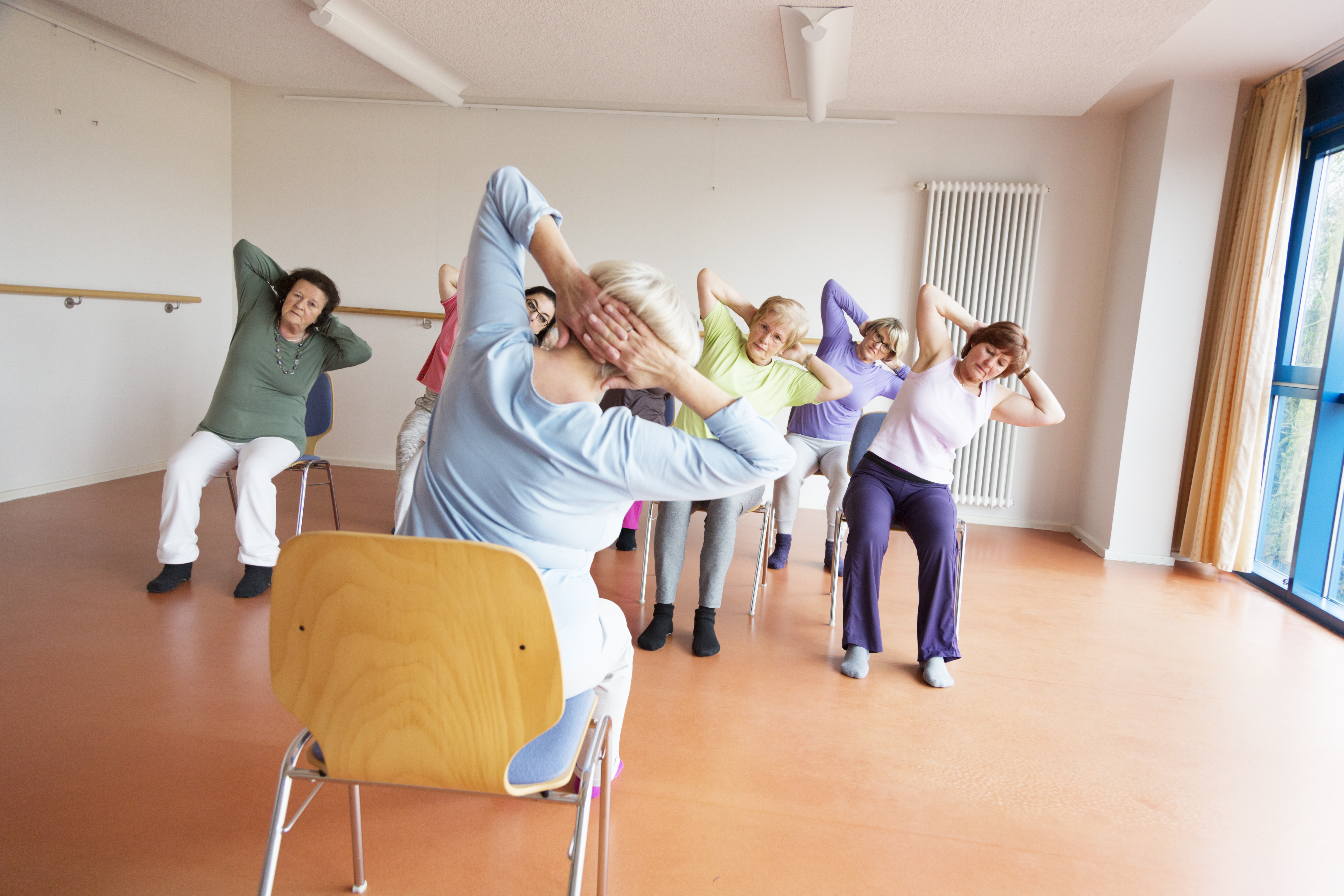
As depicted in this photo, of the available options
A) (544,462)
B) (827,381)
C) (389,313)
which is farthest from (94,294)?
(544,462)

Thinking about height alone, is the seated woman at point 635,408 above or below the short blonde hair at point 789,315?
below

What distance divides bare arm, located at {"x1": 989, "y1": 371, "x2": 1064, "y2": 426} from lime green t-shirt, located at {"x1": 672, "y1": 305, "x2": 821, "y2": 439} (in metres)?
0.63

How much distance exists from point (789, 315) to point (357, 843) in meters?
2.06

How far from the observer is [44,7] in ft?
13.1

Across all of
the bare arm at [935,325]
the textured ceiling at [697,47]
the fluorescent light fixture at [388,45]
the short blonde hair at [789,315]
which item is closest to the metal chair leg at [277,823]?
the short blonde hair at [789,315]

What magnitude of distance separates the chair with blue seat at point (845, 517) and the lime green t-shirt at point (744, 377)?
335mm

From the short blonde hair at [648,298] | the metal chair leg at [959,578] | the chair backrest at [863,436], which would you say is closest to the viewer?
the short blonde hair at [648,298]

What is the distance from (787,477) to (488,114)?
3207 mm

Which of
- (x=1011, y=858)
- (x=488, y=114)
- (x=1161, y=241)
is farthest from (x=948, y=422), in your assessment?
(x=488, y=114)

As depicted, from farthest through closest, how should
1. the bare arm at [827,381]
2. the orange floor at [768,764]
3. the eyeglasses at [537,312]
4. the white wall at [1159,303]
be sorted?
the white wall at [1159,303] → the eyeglasses at [537,312] → the bare arm at [827,381] → the orange floor at [768,764]

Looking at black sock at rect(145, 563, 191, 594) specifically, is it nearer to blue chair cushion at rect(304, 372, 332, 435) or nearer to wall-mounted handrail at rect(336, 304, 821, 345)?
blue chair cushion at rect(304, 372, 332, 435)

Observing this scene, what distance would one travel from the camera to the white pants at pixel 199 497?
2.93 meters

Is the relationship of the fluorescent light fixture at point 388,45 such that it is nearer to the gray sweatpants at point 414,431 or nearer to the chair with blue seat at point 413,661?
the gray sweatpants at point 414,431

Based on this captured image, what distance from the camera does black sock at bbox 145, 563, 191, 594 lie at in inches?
114
